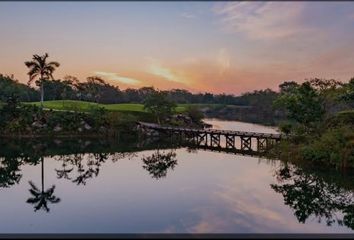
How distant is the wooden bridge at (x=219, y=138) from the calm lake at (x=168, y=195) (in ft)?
21.6

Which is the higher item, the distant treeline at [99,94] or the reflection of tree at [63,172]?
the distant treeline at [99,94]

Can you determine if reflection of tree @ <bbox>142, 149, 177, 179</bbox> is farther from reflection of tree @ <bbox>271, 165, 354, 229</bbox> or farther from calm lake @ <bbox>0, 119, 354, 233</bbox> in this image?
reflection of tree @ <bbox>271, 165, 354, 229</bbox>

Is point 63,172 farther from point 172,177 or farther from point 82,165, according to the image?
point 172,177

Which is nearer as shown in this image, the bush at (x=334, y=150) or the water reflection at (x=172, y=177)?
the water reflection at (x=172, y=177)

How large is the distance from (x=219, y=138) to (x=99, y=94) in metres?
56.5

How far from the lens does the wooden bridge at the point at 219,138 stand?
45.2 m

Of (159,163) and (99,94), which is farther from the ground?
(99,94)

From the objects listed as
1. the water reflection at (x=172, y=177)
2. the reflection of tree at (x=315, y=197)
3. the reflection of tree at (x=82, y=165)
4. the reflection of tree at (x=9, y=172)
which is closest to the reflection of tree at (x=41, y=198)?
the water reflection at (x=172, y=177)

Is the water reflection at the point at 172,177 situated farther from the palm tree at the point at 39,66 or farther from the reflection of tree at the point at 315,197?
the palm tree at the point at 39,66

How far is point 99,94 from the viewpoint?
4023 inches

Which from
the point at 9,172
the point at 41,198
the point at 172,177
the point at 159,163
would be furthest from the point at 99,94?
the point at 41,198

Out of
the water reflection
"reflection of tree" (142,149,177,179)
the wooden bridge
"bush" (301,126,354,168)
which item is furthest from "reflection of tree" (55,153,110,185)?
"bush" (301,126,354,168)

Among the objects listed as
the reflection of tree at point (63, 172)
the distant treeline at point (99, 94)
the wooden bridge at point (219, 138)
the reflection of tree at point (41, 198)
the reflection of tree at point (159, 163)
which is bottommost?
the reflection of tree at point (41, 198)

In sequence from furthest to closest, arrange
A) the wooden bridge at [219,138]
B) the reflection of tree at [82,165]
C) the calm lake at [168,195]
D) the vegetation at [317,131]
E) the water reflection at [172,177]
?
1. the wooden bridge at [219,138]
2. the vegetation at [317,131]
3. the reflection of tree at [82,165]
4. the water reflection at [172,177]
5. the calm lake at [168,195]
